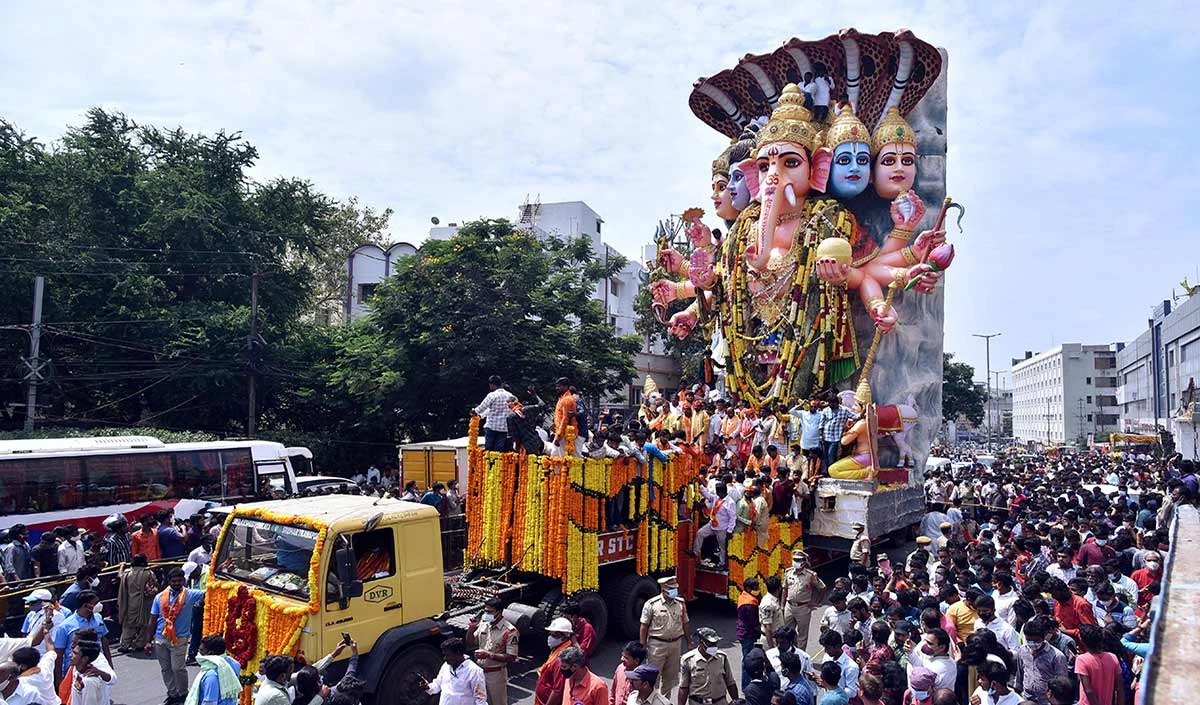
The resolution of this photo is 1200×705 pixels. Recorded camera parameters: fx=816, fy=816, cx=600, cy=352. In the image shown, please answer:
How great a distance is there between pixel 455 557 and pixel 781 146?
507 inches

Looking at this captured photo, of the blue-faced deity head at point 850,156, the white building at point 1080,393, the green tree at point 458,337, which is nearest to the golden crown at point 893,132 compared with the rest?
the blue-faced deity head at point 850,156

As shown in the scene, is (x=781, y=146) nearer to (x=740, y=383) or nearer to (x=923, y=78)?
(x=923, y=78)

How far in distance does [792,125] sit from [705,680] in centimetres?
1598

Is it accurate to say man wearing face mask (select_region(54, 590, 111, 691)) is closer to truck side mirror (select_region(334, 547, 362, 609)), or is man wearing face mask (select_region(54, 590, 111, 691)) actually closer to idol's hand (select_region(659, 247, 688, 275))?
truck side mirror (select_region(334, 547, 362, 609))

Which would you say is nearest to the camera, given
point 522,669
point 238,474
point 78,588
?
point 78,588

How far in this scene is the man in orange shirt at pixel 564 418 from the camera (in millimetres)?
10008

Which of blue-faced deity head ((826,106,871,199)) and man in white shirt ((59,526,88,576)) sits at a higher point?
blue-faced deity head ((826,106,871,199))

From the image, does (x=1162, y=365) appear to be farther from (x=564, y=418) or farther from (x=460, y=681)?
(x=460, y=681)

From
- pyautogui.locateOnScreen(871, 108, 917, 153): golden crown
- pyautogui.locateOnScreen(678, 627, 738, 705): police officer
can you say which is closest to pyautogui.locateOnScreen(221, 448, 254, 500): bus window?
pyautogui.locateOnScreen(678, 627, 738, 705): police officer

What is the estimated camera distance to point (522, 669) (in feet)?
31.1

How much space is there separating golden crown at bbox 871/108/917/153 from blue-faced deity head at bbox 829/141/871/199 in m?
0.29

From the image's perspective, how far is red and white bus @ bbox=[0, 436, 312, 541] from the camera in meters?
14.3

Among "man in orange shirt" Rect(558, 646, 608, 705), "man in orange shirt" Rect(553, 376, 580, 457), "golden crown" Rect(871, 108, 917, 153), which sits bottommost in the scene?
"man in orange shirt" Rect(558, 646, 608, 705)

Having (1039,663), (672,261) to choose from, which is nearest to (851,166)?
(672,261)
